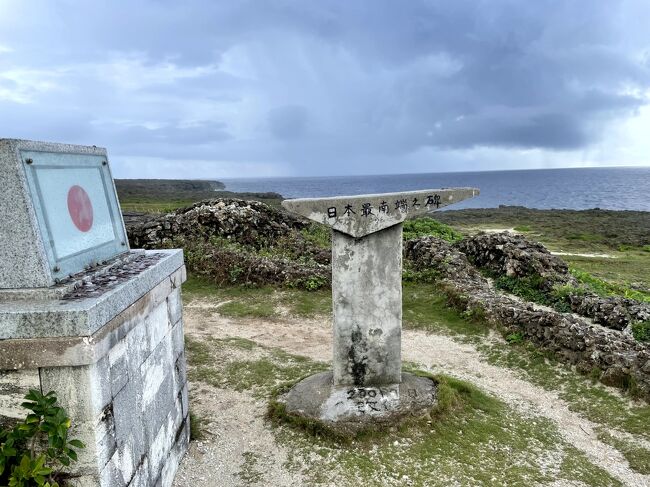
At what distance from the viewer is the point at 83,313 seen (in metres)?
3.62

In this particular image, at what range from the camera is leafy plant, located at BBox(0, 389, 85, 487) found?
11.5 ft

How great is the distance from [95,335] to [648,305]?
12.2 meters

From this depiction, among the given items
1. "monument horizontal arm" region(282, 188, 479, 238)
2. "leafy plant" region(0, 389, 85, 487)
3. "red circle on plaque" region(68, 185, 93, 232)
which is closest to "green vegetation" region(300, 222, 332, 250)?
"monument horizontal arm" region(282, 188, 479, 238)

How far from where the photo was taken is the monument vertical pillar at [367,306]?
23.3ft

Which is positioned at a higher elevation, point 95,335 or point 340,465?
point 95,335

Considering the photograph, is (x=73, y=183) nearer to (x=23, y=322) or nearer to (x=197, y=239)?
(x=23, y=322)

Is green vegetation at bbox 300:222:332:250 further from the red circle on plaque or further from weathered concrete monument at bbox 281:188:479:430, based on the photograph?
the red circle on plaque

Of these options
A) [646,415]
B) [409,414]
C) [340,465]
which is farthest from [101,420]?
[646,415]

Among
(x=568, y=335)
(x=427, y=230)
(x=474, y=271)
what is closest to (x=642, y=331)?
(x=568, y=335)

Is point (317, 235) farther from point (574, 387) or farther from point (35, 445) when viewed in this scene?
point (35, 445)

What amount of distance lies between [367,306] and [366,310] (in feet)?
0.20

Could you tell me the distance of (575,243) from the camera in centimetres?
3816

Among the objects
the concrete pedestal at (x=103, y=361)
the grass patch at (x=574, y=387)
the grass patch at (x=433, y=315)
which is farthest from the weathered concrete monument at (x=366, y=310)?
the grass patch at (x=433, y=315)

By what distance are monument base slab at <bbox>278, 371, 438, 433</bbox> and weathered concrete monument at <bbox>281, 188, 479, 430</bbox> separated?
13mm
